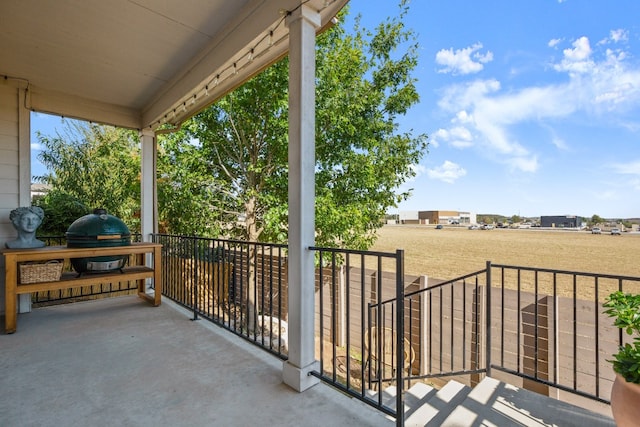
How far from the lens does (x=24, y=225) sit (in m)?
2.83

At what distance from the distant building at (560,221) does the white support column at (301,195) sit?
893 cm

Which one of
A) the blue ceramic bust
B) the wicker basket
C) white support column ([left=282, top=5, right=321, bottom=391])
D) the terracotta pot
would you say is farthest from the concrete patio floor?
the terracotta pot

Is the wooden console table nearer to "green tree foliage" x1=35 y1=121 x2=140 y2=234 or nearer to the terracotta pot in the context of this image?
"green tree foliage" x1=35 y1=121 x2=140 y2=234

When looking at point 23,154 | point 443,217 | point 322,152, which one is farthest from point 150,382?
point 443,217

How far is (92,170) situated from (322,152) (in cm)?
419

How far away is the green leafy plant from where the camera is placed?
120 cm

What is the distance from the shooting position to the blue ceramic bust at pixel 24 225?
2.82 metres

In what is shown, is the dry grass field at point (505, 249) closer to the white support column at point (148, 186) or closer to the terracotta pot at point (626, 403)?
the white support column at point (148, 186)

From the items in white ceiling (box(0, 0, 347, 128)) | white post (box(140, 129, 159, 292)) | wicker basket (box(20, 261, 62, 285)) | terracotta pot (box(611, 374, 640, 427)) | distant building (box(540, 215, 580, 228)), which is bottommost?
terracotta pot (box(611, 374, 640, 427))

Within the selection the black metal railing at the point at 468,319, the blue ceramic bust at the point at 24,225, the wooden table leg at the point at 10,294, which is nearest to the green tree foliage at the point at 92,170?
the black metal railing at the point at 468,319

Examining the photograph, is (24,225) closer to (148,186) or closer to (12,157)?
(12,157)

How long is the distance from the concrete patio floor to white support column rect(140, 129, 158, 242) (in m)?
1.52

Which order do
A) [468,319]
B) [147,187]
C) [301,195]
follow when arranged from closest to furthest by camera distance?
[301,195], [147,187], [468,319]

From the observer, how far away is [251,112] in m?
5.29
